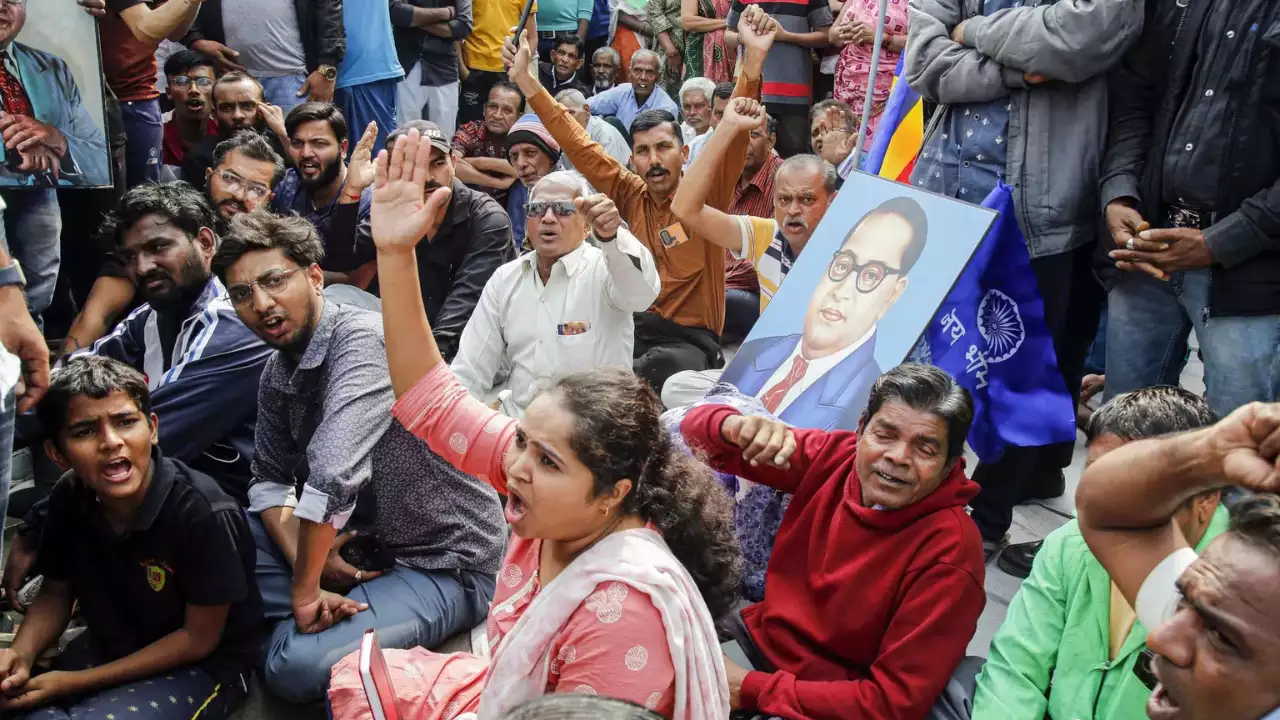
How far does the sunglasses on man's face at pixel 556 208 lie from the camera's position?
157 inches

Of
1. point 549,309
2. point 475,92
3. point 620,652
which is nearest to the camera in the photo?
point 620,652

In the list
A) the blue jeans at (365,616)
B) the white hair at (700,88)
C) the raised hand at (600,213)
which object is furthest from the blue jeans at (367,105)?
the blue jeans at (365,616)

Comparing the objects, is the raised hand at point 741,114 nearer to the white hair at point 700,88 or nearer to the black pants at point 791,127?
the black pants at point 791,127

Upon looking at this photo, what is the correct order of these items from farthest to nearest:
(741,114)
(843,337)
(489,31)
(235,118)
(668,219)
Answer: (489,31) < (235,118) < (668,219) < (741,114) < (843,337)

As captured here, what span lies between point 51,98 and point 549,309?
1989mm

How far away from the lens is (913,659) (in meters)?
2.25

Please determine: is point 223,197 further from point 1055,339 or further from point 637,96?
point 637,96

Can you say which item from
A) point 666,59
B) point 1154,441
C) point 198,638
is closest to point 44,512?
point 198,638

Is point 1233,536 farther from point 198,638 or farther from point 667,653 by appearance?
point 198,638

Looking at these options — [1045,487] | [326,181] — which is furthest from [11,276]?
[1045,487]

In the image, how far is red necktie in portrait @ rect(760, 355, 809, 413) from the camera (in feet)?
10.0

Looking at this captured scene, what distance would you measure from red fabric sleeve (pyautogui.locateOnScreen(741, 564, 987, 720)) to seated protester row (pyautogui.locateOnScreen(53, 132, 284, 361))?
3.18 meters

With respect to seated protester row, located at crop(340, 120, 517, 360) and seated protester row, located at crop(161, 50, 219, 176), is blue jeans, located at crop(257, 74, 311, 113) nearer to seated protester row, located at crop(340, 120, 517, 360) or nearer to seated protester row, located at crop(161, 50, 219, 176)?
seated protester row, located at crop(161, 50, 219, 176)

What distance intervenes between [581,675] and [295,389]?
62.3 inches
